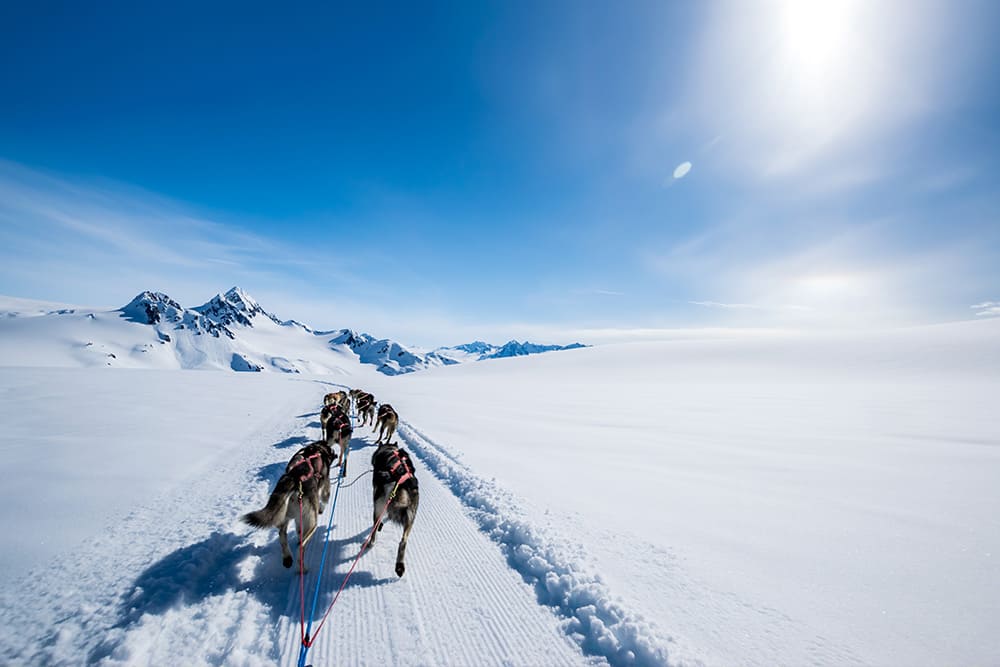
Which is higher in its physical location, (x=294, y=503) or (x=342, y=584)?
(x=294, y=503)

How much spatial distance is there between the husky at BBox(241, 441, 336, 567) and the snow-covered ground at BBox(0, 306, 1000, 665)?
407 mm

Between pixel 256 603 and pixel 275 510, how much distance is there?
0.88 meters

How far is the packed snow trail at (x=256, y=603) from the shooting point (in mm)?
3107

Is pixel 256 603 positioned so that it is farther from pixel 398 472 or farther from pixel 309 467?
pixel 398 472

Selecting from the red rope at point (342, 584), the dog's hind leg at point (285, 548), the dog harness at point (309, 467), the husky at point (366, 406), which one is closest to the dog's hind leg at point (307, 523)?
the dog's hind leg at point (285, 548)

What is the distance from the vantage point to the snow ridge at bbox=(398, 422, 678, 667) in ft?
10.5

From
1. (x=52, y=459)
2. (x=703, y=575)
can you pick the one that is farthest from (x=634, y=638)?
(x=52, y=459)

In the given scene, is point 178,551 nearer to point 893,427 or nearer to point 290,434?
point 290,434

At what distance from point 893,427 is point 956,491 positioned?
7.50 meters

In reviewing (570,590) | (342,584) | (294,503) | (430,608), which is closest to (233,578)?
(294,503)

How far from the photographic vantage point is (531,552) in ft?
15.4

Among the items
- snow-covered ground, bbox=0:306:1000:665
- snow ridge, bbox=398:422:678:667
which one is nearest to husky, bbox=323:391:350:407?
snow-covered ground, bbox=0:306:1000:665

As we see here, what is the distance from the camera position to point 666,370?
4041 cm

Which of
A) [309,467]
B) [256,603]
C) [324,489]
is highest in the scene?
[309,467]
